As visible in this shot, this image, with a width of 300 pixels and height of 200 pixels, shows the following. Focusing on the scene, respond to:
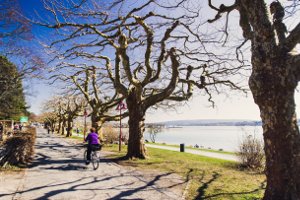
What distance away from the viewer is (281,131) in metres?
5.92

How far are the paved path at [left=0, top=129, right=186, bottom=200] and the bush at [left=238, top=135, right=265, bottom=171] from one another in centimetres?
435

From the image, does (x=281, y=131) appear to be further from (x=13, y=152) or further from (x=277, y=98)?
(x=13, y=152)

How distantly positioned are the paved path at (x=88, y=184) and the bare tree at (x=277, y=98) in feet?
9.17

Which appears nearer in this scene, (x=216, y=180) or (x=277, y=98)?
(x=277, y=98)

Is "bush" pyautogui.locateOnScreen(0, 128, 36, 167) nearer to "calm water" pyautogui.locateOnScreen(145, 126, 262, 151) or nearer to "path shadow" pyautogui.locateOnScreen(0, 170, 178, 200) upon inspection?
"path shadow" pyautogui.locateOnScreen(0, 170, 178, 200)

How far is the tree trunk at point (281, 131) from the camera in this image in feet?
19.2

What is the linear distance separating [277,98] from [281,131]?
0.70 metres

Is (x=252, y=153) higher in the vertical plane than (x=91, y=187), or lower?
higher

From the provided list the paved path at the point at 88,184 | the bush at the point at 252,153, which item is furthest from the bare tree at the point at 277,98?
the bush at the point at 252,153

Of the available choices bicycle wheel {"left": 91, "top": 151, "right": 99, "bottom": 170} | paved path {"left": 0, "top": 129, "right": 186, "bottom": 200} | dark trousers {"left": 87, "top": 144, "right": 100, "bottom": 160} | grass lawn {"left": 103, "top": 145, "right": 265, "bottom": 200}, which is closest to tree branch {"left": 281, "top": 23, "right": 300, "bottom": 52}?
grass lawn {"left": 103, "top": 145, "right": 265, "bottom": 200}

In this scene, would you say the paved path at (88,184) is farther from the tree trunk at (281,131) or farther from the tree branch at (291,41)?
the tree branch at (291,41)

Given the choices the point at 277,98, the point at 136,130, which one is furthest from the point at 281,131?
the point at 136,130

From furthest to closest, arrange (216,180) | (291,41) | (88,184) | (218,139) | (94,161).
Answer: (218,139)
(94,161)
(216,180)
(88,184)
(291,41)

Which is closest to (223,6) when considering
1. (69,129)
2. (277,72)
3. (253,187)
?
(277,72)
